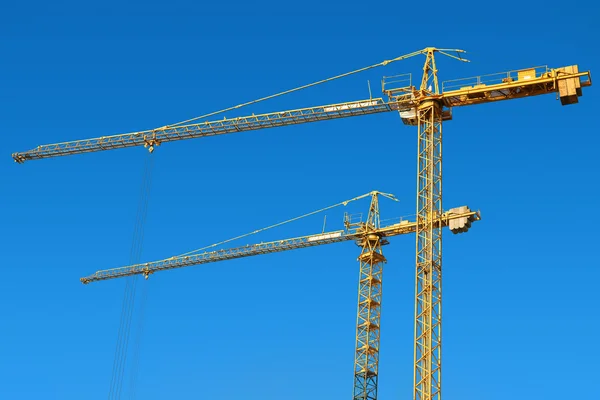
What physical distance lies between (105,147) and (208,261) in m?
19.6

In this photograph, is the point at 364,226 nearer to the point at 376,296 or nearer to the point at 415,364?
the point at 376,296

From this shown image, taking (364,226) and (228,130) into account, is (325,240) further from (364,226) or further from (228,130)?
(228,130)

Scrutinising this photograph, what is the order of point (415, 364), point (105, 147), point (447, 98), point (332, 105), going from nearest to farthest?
point (415, 364)
point (447, 98)
point (332, 105)
point (105, 147)

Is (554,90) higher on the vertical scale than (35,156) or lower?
lower

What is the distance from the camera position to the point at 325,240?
391 ft

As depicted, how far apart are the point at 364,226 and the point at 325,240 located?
518 centimetres

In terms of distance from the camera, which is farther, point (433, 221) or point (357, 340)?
point (357, 340)

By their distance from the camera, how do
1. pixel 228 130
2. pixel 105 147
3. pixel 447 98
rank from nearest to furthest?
1. pixel 447 98
2. pixel 228 130
3. pixel 105 147

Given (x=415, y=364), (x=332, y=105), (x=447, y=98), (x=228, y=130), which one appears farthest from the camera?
(x=228, y=130)

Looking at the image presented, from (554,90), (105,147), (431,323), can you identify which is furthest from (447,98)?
(105,147)

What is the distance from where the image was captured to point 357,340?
11219cm

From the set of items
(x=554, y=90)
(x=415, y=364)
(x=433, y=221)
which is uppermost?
(x=554, y=90)

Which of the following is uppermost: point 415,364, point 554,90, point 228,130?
point 228,130

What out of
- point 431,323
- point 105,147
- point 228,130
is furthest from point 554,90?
point 105,147
